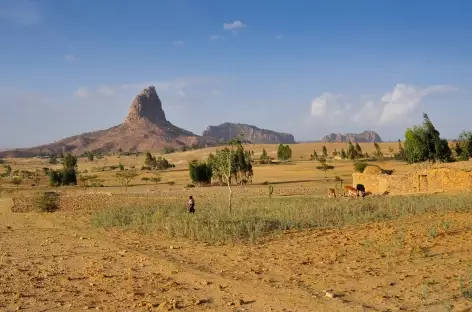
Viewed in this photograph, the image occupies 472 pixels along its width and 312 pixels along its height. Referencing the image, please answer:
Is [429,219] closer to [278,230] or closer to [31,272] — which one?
[278,230]

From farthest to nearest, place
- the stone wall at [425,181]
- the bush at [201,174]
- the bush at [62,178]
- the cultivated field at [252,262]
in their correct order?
the bush at [62,178], the bush at [201,174], the stone wall at [425,181], the cultivated field at [252,262]

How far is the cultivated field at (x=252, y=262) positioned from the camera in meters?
8.31

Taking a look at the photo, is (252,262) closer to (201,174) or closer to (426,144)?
(426,144)

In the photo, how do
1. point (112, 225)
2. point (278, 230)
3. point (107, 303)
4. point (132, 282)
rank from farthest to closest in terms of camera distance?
point (112, 225)
point (278, 230)
point (132, 282)
point (107, 303)

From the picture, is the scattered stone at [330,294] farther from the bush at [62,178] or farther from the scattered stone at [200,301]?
the bush at [62,178]

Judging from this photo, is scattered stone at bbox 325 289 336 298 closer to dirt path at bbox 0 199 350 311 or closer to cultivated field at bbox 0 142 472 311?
cultivated field at bbox 0 142 472 311

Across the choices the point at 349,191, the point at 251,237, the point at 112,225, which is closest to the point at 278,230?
the point at 251,237

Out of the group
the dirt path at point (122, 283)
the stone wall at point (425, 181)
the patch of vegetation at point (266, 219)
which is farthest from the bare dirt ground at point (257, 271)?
the stone wall at point (425, 181)

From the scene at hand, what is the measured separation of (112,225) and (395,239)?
1150 cm

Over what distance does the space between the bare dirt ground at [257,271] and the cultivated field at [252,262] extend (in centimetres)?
2

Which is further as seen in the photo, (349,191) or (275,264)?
(349,191)

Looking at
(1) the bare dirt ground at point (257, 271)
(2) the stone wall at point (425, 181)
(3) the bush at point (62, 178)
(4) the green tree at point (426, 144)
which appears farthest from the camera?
(3) the bush at point (62, 178)

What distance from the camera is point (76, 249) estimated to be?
45.1ft

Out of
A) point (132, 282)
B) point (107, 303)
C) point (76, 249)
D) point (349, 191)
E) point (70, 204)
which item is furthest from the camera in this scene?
point (70, 204)
